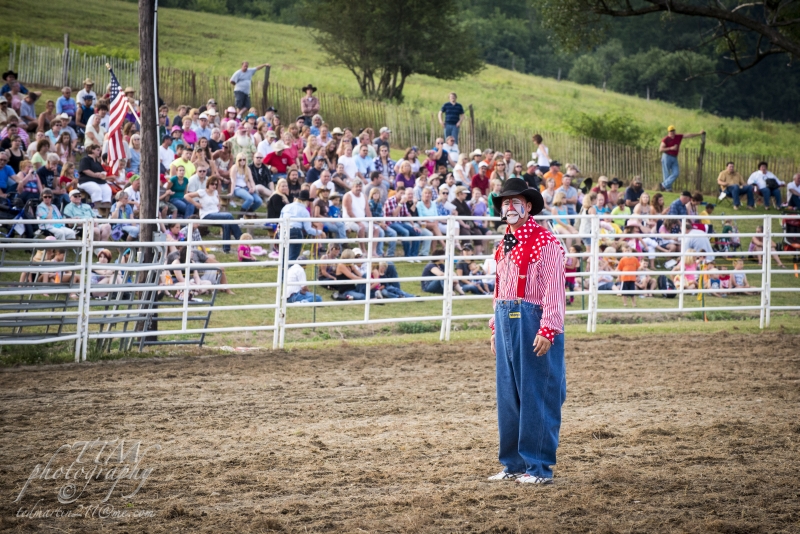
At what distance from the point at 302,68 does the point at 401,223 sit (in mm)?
31039

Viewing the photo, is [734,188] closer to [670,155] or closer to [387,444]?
[670,155]

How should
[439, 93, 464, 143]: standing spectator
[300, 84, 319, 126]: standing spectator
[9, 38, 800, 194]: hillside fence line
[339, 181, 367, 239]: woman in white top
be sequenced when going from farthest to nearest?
[9, 38, 800, 194]: hillside fence line → [439, 93, 464, 143]: standing spectator → [300, 84, 319, 126]: standing spectator → [339, 181, 367, 239]: woman in white top

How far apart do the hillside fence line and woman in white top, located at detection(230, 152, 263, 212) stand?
407 inches

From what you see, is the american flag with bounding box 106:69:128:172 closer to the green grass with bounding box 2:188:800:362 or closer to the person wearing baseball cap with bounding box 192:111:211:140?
the green grass with bounding box 2:188:800:362

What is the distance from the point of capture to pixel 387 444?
22.7 feet

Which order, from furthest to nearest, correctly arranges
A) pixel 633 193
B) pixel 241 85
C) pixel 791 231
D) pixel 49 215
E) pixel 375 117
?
pixel 375 117, pixel 241 85, pixel 791 231, pixel 633 193, pixel 49 215

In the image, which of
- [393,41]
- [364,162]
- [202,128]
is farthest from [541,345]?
[393,41]

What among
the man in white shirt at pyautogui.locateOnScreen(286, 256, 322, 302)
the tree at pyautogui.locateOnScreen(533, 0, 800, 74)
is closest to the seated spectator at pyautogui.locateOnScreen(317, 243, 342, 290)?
the man in white shirt at pyautogui.locateOnScreen(286, 256, 322, 302)

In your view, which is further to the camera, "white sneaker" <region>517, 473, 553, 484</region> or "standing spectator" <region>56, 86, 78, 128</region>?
"standing spectator" <region>56, 86, 78, 128</region>

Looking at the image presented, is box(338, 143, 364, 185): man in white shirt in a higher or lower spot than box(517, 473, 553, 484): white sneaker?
higher

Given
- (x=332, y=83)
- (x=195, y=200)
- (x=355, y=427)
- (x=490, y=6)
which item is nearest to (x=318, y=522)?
(x=355, y=427)

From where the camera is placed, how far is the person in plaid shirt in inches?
631

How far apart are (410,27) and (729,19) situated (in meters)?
18.3

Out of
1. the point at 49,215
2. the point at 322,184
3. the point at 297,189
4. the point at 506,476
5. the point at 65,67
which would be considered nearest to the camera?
the point at 506,476
